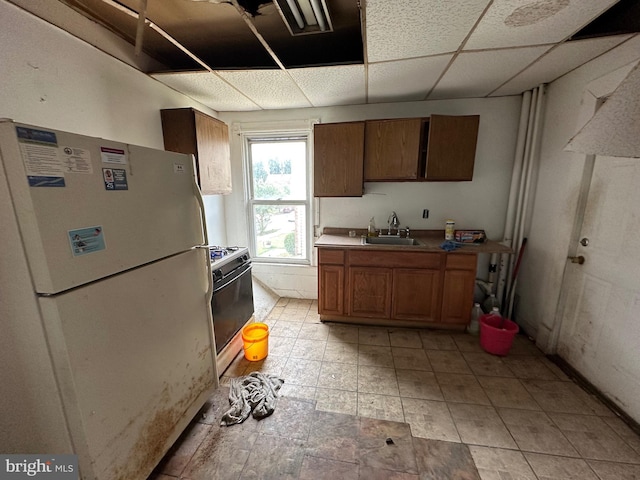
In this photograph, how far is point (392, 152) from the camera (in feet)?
8.39

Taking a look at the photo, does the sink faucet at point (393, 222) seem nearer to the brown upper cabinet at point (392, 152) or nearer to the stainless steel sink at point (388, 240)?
the stainless steel sink at point (388, 240)

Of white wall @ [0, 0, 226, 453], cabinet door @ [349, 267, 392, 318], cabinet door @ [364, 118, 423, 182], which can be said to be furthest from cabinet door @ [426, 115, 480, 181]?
white wall @ [0, 0, 226, 453]

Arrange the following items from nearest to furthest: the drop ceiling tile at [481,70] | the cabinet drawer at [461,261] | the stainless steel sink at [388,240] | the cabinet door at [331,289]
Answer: the drop ceiling tile at [481,70], the cabinet drawer at [461,261], the cabinet door at [331,289], the stainless steel sink at [388,240]

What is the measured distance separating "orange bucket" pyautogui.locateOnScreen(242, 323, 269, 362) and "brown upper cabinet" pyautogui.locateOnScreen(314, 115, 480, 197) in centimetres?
153

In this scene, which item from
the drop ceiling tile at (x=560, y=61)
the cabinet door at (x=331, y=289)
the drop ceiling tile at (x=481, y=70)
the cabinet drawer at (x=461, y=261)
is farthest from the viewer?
the cabinet door at (x=331, y=289)

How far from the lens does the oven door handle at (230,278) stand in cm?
187

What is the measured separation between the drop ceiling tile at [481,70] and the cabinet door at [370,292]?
176 cm

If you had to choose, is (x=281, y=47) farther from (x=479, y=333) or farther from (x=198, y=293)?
(x=479, y=333)

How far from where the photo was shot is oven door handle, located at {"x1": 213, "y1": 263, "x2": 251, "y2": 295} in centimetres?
187

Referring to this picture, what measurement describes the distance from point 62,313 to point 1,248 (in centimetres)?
28

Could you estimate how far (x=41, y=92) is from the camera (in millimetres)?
1351

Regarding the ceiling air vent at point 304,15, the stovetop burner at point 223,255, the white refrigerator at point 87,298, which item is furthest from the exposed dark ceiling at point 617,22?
the stovetop burner at point 223,255

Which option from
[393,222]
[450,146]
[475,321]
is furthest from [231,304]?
[450,146]

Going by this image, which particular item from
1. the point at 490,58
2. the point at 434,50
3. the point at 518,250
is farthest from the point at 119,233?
the point at 518,250
